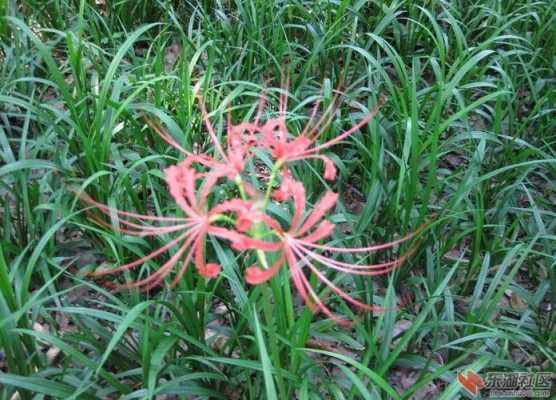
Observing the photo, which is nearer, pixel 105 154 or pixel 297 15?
pixel 105 154

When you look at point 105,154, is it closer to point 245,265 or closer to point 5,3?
point 245,265

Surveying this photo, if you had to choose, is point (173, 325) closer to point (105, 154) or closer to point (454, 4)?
point (105, 154)

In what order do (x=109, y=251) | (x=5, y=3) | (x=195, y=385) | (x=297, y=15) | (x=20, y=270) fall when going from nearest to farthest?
1. (x=195, y=385)
2. (x=20, y=270)
3. (x=109, y=251)
4. (x=5, y=3)
5. (x=297, y=15)

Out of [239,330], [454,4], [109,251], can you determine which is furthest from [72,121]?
[454,4]

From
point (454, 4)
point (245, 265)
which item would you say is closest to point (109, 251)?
point (245, 265)

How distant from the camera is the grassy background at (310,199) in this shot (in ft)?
4.68

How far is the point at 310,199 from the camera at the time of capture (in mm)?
2084

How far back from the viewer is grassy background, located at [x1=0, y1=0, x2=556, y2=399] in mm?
1427

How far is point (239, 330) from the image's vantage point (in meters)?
1.52

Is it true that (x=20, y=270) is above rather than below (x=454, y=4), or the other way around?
below

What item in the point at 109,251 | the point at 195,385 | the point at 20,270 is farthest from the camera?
the point at 109,251

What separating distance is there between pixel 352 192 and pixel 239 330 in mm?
908

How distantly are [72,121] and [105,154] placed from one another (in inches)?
5.9

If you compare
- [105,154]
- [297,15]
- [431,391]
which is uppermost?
[297,15]
